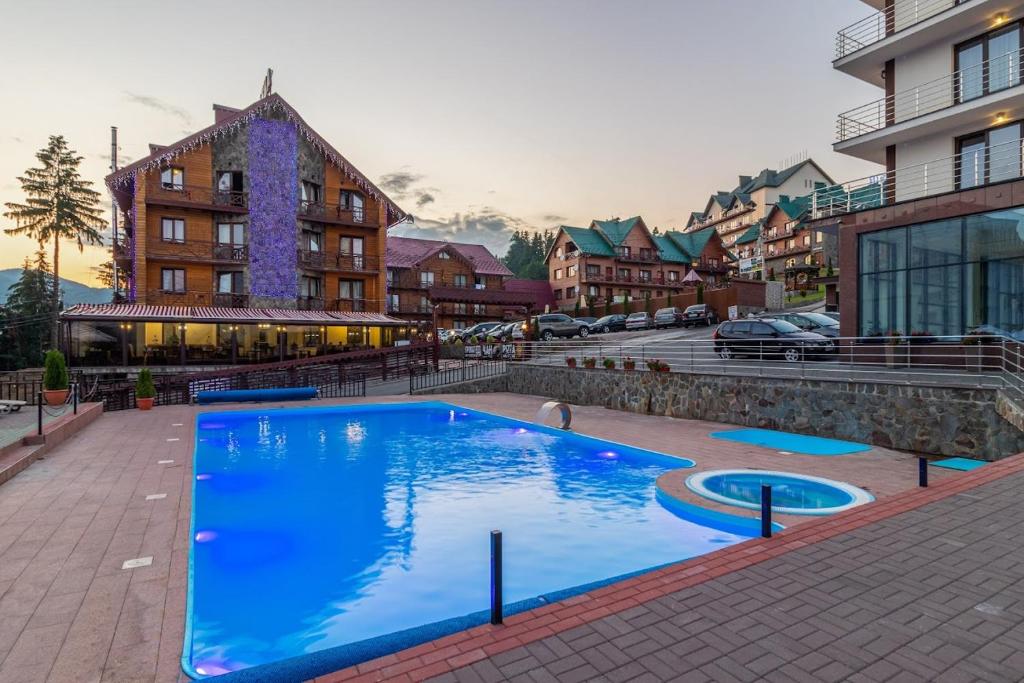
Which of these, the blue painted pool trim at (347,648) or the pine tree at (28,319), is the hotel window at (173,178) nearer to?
the pine tree at (28,319)

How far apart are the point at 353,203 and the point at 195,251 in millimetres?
10844

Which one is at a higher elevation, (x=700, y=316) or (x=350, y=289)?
(x=350, y=289)

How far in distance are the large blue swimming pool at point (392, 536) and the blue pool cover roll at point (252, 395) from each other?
7878 millimetres

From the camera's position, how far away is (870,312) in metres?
18.6

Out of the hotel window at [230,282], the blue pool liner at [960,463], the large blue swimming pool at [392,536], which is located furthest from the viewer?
the hotel window at [230,282]

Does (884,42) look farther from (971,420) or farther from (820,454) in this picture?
(820,454)

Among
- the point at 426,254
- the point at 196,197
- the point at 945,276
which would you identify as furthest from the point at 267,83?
the point at 945,276

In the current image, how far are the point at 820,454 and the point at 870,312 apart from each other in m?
10.2

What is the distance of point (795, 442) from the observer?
12.8m

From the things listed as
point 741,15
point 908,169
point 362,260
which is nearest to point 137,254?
point 362,260

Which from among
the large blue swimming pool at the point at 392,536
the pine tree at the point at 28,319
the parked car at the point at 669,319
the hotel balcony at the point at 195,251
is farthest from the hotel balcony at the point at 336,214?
the pine tree at the point at 28,319

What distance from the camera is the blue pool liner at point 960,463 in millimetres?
9849

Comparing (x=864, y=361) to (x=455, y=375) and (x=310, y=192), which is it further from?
(x=310, y=192)

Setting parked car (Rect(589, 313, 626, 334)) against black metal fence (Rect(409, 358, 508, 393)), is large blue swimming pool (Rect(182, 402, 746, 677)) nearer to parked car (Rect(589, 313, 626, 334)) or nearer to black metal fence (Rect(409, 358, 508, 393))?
black metal fence (Rect(409, 358, 508, 393))
